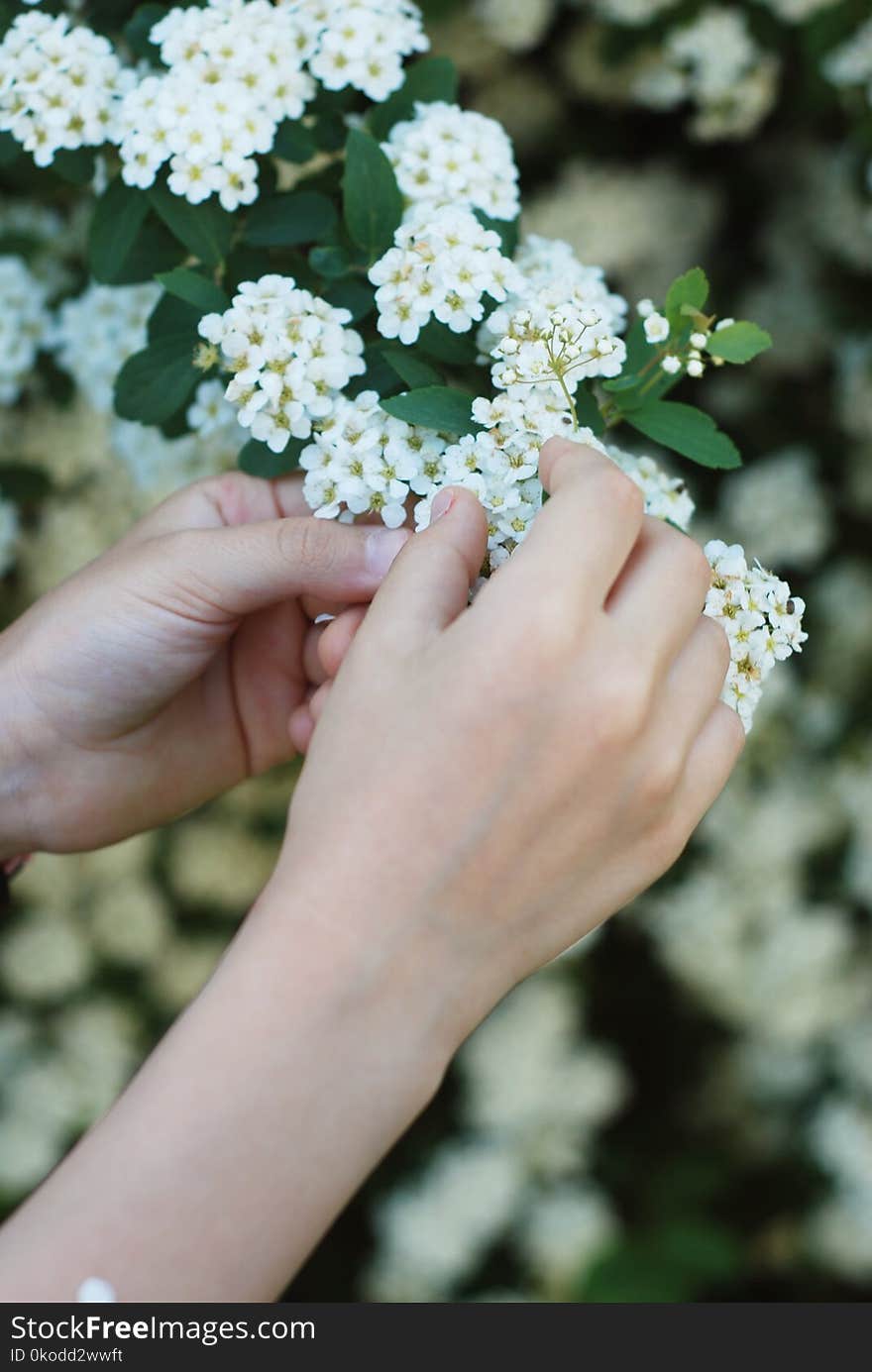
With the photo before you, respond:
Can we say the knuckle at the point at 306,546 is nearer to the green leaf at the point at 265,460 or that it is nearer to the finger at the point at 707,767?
the green leaf at the point at 265,460

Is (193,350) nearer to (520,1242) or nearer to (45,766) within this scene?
(45,766)

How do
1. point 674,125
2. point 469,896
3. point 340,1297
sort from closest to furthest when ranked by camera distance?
point 469,896
point 340,1297
point 674,125

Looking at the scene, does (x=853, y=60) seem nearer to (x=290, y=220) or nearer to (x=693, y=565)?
(x=290, y=220)

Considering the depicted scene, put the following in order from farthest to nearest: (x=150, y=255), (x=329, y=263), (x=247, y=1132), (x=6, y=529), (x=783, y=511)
→ (x=783, y=511) < (x=6, y=529) < (x=150, y=255) < (x=329, y=263) < (x=247, y=1132)

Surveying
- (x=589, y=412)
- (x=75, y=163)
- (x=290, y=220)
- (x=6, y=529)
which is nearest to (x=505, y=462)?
→ (x=589, y=412)

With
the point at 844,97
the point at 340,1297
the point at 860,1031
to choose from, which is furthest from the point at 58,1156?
the point at 844,97

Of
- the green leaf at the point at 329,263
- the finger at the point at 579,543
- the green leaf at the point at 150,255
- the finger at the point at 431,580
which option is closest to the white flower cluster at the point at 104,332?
the green leaf at the point at 150,255

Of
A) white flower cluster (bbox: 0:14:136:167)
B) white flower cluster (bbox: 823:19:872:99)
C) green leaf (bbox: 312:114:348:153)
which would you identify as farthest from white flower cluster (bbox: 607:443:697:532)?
white flower cluster (bbox: 823:19:872:99)
